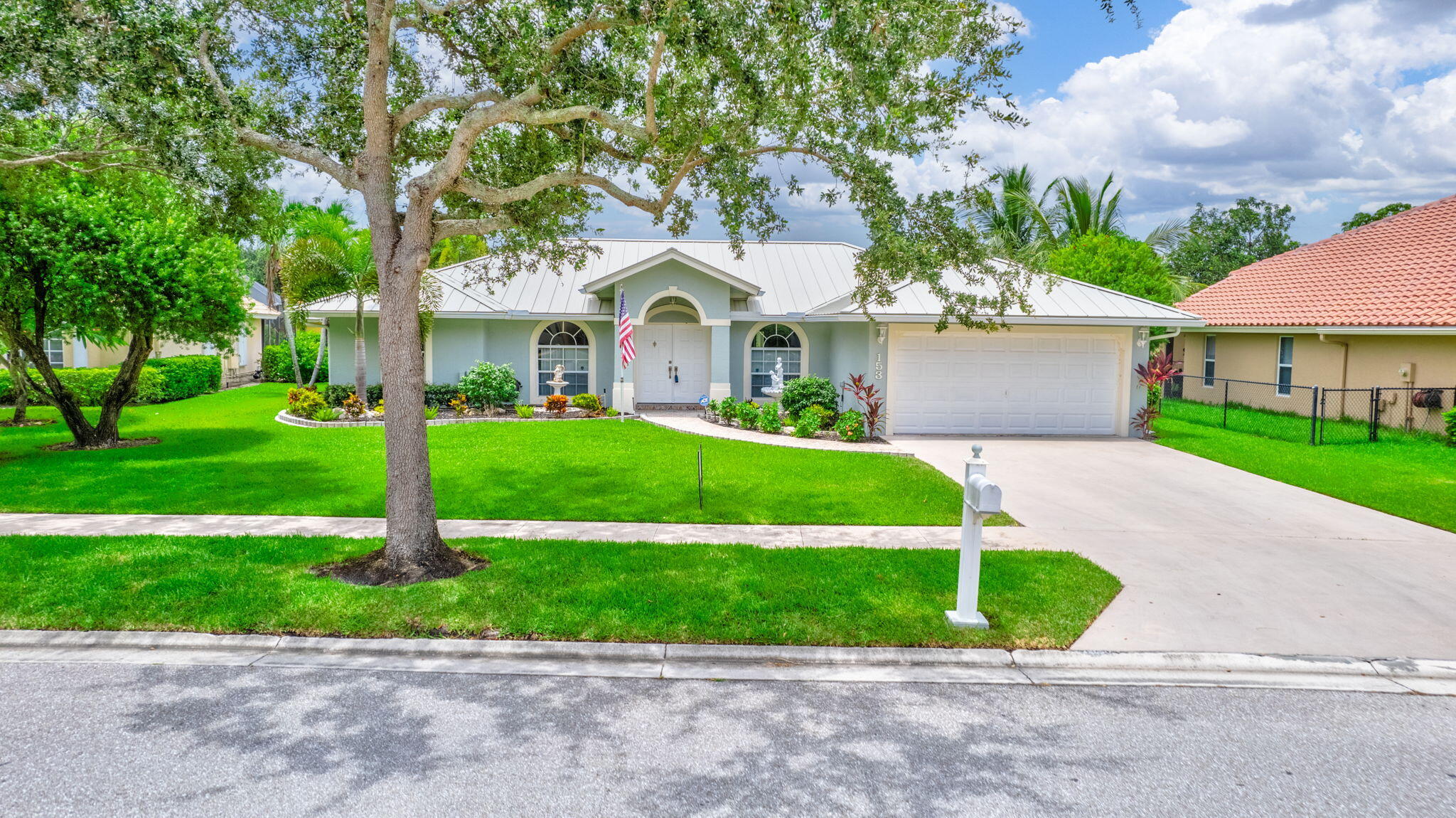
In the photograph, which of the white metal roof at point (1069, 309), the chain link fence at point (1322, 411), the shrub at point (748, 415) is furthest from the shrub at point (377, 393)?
the chain link fence at point (1322, 411)

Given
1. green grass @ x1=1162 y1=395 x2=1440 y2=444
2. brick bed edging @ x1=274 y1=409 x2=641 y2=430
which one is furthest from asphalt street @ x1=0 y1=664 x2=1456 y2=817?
green grass @ x1=1162 y1=395 x2=1440 y2=444

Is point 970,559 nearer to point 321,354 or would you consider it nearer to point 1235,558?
point 1235,558

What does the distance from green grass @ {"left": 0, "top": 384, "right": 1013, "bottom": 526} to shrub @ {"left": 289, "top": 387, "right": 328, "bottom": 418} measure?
4.71ft

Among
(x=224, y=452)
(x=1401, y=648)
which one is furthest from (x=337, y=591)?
(x=224, y=452)

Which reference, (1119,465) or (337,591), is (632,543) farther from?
(1119,465)

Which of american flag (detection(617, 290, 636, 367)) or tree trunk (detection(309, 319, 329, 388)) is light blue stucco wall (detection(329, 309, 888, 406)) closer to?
tree trunk (detection(309, 319, 329, 388))

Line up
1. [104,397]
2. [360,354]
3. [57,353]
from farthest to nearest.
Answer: [57,353], [360,354], [104,397]

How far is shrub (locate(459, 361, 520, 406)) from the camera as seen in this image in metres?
19.7

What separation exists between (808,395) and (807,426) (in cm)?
121

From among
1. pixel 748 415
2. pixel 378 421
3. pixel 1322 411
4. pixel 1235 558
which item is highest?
pixel 1322 411

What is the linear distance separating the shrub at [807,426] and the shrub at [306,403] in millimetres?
10815

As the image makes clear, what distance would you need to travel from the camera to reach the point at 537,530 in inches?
370

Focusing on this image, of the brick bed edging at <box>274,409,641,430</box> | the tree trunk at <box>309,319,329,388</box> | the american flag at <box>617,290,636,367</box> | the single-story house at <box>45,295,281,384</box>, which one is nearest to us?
the american flag at <box>617,290,636,367</box>

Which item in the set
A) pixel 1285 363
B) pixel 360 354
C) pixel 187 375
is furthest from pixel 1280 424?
pixel 187 375
